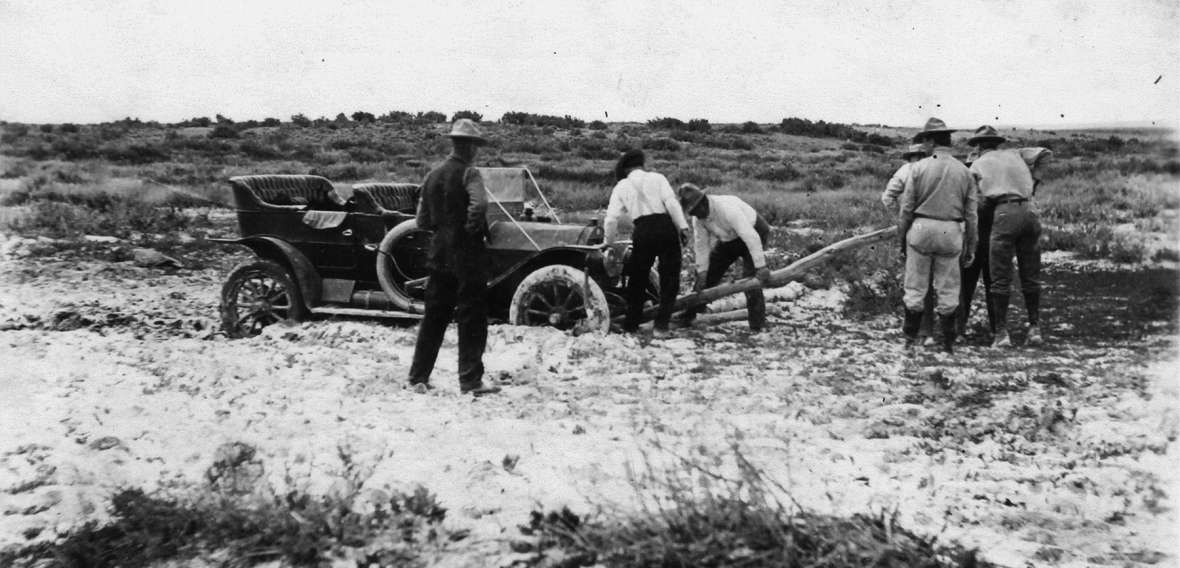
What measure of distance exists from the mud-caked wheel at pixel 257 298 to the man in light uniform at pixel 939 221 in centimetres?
557

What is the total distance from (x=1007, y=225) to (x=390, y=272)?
5429 mm

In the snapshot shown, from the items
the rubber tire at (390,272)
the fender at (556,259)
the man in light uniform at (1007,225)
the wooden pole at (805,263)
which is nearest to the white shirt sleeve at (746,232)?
the wooden pole at (805,263)

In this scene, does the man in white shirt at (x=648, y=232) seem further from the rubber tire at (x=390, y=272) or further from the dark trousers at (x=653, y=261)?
the rubber tire at (x=390, y=272)

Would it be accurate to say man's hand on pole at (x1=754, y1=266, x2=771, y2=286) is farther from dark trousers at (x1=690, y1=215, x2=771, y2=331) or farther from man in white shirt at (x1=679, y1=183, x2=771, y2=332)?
dark trousers at (x1=690, y1=215, x2=771, y2=331)

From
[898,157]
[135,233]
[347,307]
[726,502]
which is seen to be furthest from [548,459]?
[898,157]

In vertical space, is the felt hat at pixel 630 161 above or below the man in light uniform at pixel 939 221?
above

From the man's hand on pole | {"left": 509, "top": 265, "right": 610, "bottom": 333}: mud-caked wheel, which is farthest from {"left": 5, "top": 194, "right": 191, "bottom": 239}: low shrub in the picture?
the man's hand on pole

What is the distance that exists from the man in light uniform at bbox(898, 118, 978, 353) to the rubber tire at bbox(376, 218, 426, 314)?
14.1ft

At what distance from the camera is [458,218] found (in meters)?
6.46

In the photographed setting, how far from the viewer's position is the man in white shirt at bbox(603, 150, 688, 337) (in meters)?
8.40

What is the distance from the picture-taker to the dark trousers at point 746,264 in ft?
29.7

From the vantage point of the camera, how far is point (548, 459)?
189 inches

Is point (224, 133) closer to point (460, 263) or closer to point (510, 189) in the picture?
point (510, 189)

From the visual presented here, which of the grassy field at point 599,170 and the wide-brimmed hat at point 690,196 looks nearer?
the wide-brimmed hat at point 690,196
